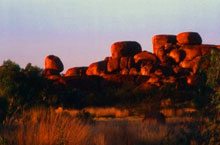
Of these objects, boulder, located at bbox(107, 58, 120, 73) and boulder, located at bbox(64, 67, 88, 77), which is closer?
boulder, located at bbox(107, 58, 120, 73)

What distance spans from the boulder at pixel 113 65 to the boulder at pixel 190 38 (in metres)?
11.8

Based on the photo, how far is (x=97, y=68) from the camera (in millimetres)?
65812

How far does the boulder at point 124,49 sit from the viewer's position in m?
70.8

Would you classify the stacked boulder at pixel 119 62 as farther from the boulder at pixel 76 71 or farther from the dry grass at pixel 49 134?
the dry grass at pixel 49 134

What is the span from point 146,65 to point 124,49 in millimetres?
11378

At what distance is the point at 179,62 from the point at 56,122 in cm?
5573

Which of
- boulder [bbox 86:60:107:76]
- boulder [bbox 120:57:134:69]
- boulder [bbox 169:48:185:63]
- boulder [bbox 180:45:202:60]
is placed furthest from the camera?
boulder [bbox 120:57:134:69]

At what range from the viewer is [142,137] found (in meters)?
12.3

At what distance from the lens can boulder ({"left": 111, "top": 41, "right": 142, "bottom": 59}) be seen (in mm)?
70812

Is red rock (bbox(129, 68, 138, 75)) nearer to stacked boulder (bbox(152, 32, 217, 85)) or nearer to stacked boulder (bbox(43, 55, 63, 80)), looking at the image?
stacked boulder (bbox(152, 32, 217, 85))

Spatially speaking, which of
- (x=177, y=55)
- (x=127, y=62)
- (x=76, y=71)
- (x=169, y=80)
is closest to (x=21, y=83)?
(x=169, y=80)

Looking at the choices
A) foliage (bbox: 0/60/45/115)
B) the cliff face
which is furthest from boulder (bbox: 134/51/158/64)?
foliage (bbox: 0/60/45/115)

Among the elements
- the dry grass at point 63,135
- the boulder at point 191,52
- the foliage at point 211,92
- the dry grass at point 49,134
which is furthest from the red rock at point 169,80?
the foliage at point 211,92

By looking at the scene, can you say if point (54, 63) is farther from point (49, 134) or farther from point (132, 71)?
point (49, 134)
